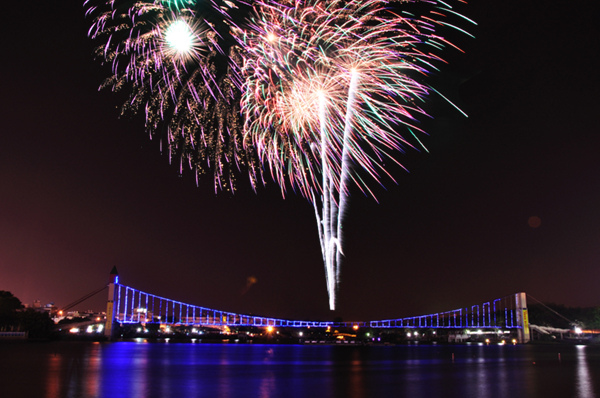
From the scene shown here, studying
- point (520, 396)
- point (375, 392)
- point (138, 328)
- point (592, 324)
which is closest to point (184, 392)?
point (375, 392)

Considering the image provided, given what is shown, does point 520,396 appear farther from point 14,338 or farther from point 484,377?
point 14,338

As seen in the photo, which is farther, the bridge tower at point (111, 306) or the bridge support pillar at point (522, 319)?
the bridge support pillar at point (522, 319)

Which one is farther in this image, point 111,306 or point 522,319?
point 522,319

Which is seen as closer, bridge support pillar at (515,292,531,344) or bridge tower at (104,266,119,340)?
bridge tower at (104,266,119,340)
